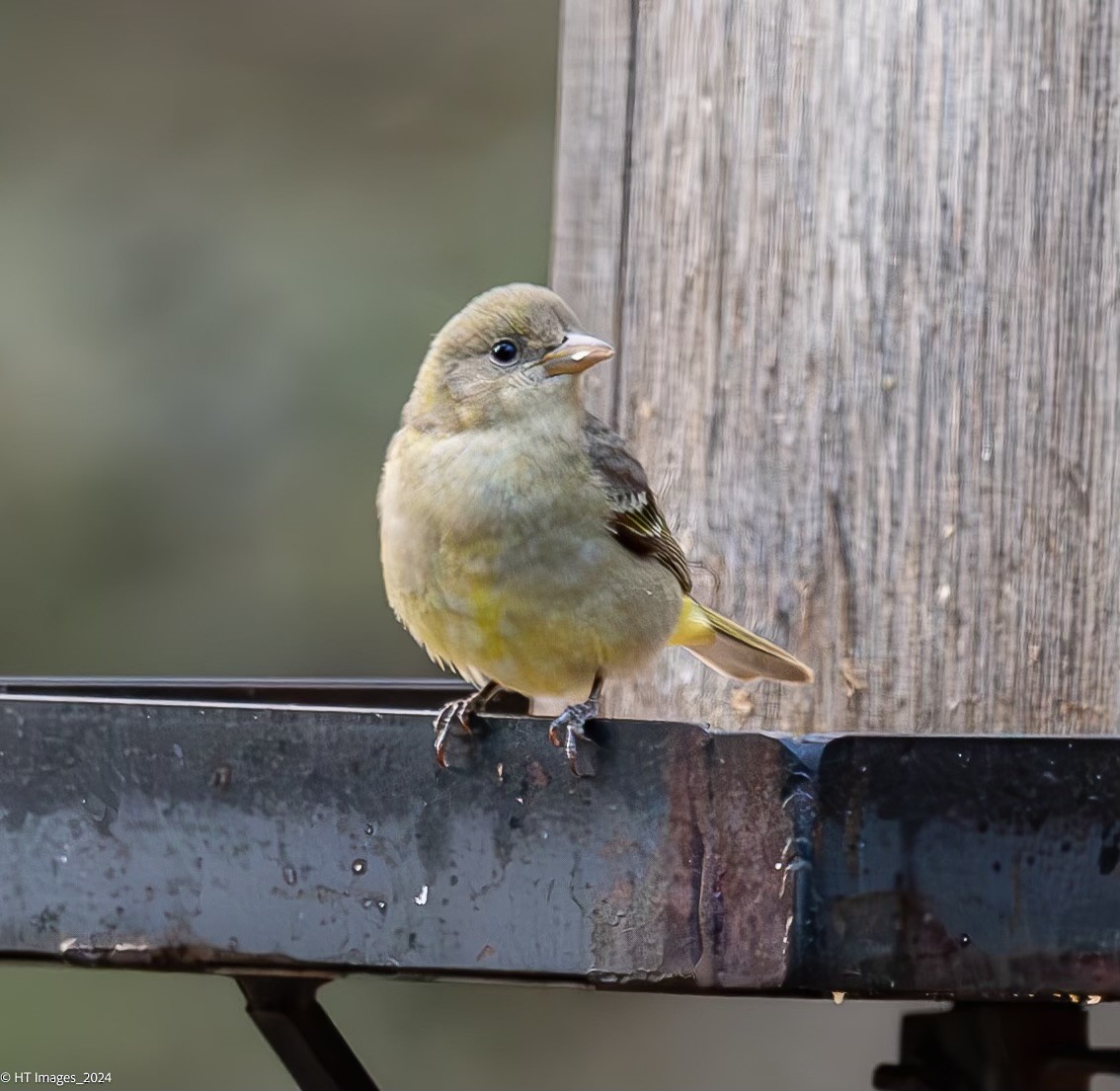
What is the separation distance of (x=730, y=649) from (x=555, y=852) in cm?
135

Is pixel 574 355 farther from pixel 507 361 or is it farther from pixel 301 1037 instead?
pixel 301 1037

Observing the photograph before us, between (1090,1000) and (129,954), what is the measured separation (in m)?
1.18

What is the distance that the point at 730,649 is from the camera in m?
3.68

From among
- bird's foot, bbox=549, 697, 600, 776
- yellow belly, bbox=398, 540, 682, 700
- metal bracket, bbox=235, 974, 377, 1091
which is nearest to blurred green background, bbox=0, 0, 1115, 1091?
yellow belly, bbox=398, 540, 682, 700

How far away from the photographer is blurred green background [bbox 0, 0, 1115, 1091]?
722 cm

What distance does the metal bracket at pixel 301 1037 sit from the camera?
9.57 feet

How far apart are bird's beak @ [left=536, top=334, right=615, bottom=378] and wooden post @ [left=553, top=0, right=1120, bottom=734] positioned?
0.22 metres

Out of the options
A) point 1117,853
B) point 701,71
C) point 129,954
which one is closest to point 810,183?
point 701,71

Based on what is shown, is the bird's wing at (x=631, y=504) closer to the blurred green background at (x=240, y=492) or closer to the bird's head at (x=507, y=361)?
the bird's head at (x=507, y=361)

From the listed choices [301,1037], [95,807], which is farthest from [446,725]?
[301,1037]

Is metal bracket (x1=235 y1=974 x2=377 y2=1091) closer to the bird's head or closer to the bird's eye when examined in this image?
the bird's head

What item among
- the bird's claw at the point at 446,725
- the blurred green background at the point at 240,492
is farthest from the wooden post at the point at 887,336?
the blurred green background at the point at 240,492

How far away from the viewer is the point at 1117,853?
91.1 inches

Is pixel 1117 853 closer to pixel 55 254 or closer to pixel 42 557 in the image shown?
pixel 42 557
